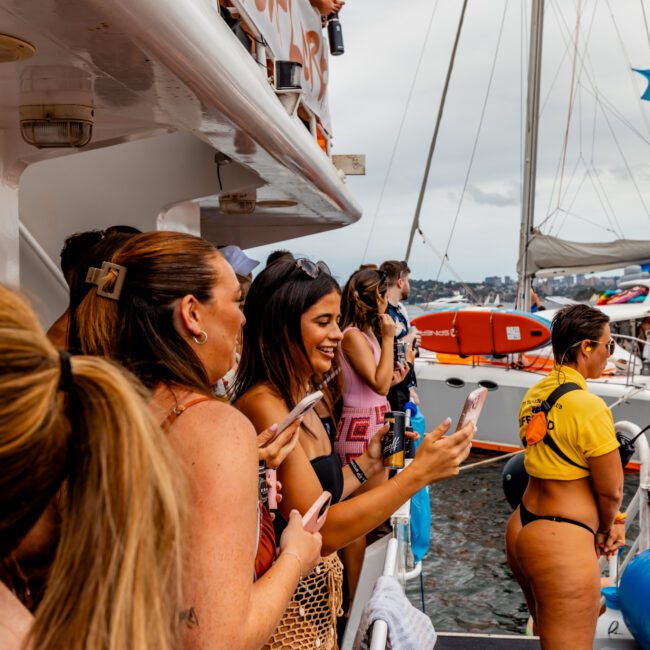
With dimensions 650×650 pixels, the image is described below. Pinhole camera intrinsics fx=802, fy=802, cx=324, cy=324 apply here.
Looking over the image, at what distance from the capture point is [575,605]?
146 inches

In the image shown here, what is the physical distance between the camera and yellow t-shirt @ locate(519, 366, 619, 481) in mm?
3756

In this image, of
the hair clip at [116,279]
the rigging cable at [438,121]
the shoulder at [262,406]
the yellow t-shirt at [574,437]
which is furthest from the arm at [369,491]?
the rigging cable at [438,121]

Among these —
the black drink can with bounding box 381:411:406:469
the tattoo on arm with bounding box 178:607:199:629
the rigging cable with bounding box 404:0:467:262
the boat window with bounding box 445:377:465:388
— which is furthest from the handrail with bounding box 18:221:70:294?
the rigging cable with bounding box 404:0:467:262

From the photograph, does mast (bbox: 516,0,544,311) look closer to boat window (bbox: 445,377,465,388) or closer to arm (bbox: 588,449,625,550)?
boat window (bbox: 445,377,465,388)

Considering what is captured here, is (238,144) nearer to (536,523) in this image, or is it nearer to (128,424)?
(128,424)

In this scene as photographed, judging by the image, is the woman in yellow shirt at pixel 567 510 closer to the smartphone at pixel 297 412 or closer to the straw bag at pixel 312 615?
the straw bag at pixel 312 615

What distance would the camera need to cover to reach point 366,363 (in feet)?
15.6

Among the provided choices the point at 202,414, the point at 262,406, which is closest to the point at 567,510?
the point at 262,406

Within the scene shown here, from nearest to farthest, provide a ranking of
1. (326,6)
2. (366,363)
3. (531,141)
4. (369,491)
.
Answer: (369,491) → (326,6) → (366,363) → (531,141)

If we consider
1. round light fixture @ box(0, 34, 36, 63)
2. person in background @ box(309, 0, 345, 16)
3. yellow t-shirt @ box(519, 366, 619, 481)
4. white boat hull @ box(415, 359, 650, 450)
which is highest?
person in background @ box(309, 0, 345, 16)

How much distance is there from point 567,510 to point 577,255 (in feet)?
46.7

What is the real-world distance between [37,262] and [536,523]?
2.68 metres

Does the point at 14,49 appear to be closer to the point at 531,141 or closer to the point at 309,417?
the point at 309,417

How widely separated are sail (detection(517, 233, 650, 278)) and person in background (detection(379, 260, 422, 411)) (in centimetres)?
998
